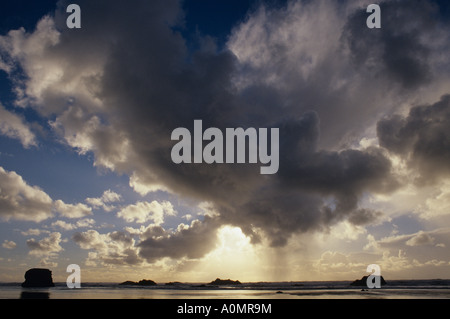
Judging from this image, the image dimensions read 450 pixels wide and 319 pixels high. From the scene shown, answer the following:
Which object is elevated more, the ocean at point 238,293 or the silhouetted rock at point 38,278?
the ocean at point 238,293

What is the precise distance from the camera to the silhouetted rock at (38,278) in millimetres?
129750

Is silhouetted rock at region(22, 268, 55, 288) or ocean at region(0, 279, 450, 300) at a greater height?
ocean at region(0, 279, 450, 300)

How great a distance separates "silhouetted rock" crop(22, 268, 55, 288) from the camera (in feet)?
426

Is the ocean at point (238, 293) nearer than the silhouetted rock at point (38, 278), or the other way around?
the ocean at point (238, 293)

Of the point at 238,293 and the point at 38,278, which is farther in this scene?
the point at 38,278

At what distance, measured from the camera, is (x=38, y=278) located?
132 meters

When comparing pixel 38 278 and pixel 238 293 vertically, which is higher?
pixel 238 293
